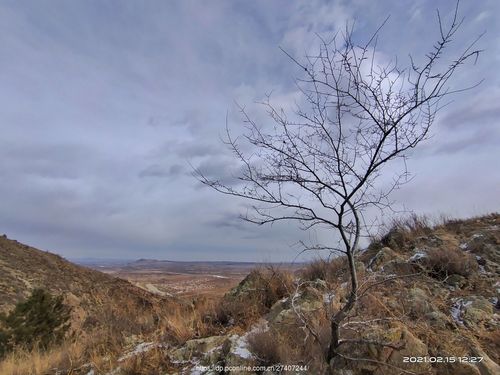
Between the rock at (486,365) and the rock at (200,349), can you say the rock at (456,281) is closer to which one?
the rock at (486,365)

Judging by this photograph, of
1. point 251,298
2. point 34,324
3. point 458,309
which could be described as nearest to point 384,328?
point 458,309

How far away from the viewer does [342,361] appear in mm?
4719

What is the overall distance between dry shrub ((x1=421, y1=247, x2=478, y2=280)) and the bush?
8.31 metres

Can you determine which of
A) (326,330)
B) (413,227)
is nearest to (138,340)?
(326,330)

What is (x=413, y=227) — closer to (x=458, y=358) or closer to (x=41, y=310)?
(x=458, y=358)

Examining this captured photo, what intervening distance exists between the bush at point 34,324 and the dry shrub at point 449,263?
8310mm

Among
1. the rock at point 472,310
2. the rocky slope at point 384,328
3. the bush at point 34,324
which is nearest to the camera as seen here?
the rocky slope at point 384,328

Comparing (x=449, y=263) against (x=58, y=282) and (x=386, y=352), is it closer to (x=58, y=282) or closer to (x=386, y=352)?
(x=386, y=352)

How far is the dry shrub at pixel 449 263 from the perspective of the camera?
7484mm

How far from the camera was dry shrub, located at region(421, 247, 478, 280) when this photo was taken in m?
7.48

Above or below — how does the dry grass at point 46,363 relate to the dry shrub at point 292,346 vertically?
below

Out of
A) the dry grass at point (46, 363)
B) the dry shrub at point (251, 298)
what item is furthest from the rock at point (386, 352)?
the dry grass at point (46, 363)

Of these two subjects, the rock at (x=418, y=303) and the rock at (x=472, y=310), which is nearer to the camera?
the rock at (x=472, y=310)

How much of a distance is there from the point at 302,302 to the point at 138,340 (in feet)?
9.47
